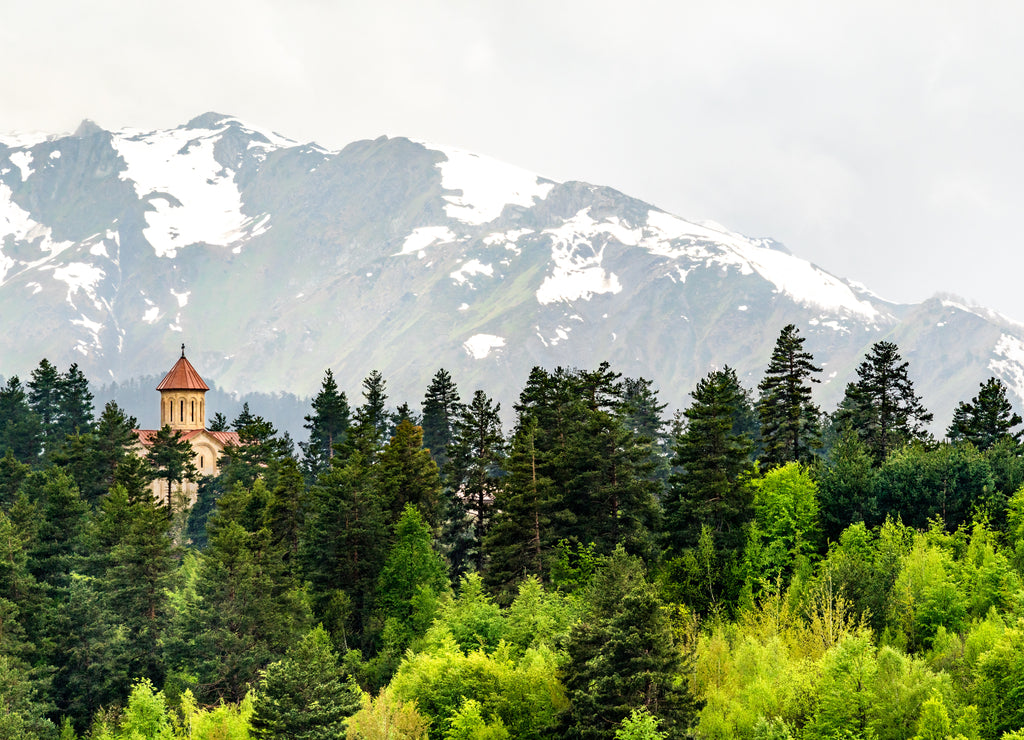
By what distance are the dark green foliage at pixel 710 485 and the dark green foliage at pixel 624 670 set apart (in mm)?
18228

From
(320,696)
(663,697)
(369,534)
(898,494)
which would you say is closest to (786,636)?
(663,697)

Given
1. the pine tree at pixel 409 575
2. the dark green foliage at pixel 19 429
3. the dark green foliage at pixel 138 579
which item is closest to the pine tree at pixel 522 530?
the pine tree at pixel 409 575

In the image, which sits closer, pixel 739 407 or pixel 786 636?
pixel 786 636

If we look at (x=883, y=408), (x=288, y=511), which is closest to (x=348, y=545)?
(x=288, y=511)

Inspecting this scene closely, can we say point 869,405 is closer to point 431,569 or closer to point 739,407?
point 739,407

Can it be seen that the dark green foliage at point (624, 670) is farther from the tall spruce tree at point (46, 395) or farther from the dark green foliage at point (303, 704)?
the tall spruce tree at point (46, 395)

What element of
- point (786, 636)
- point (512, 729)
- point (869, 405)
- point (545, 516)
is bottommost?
point (512, 729)

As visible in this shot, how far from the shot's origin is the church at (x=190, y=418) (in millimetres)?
123750

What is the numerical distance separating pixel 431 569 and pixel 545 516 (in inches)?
422

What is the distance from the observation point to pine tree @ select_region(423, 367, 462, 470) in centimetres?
9431

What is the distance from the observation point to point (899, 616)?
5466cm

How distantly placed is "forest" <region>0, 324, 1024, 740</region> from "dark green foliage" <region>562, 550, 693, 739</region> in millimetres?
122

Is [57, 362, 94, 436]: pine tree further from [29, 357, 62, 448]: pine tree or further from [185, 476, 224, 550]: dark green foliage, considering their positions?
[185, 476, 224, 550]: dark green foliage

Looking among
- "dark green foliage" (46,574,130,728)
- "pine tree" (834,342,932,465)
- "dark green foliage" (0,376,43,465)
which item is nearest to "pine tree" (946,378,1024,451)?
"pine tree" (834,342,932,465)
